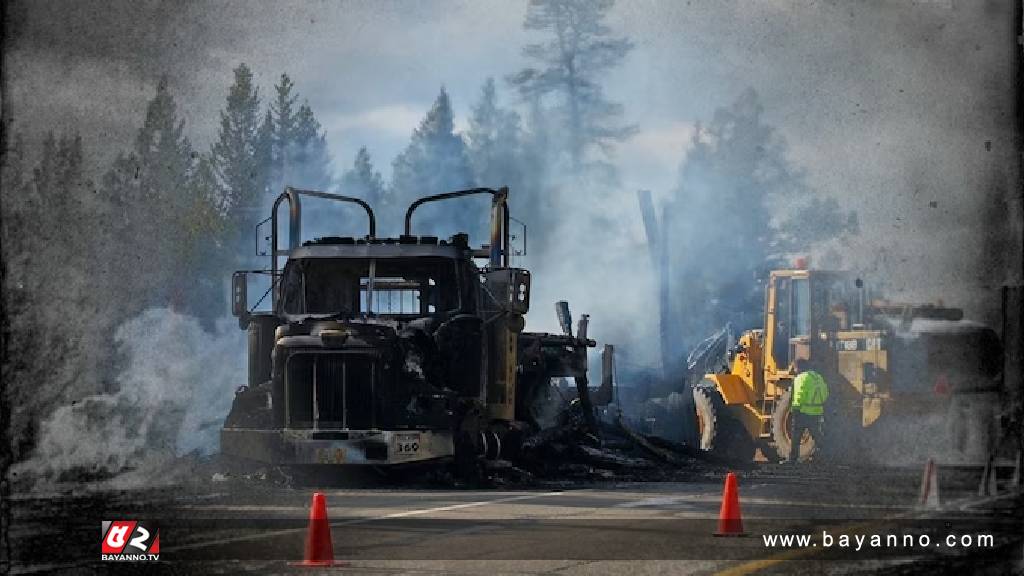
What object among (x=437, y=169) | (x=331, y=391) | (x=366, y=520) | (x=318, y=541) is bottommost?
(x=366, y=520)

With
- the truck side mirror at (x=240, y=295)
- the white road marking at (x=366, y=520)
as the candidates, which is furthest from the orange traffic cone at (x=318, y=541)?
the truck side mirror at (x=240, y=295)

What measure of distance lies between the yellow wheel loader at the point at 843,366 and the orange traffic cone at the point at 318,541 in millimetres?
15821

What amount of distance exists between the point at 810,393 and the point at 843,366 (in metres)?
1.66

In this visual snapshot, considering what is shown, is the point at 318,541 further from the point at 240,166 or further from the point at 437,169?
the point at 240,166

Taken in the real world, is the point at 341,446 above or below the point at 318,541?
above

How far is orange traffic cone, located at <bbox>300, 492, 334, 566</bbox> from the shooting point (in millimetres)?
12755

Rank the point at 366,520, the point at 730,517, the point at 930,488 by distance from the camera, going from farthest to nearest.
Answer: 1. the point at 930,488
2. the point at 366,520
3. the point at 730,517

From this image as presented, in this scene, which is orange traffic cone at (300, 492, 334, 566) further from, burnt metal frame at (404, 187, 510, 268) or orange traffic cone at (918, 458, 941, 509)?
burnt metal frame at (404, 187, 510, 268)

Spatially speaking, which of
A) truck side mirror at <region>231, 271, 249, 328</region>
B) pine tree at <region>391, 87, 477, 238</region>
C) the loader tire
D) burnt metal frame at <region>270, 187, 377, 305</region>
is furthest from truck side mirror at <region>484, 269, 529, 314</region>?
pine tree at <region>391, 87, 477, 238</region>

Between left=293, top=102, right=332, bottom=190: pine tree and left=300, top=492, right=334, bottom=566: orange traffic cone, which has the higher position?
left=293, top=102, right=332, bottom=190: pine tree

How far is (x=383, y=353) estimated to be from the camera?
21.4m

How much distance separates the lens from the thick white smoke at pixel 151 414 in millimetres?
25312

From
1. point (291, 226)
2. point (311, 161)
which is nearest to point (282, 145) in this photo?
point (311, 161)

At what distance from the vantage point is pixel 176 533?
15.2 m
